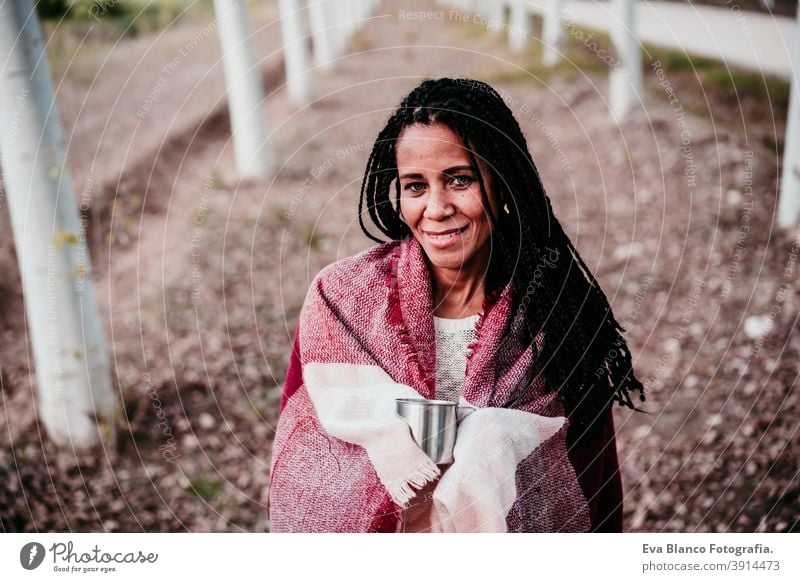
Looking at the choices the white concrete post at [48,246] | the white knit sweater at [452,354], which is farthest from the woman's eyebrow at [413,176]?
the white concrete post at [48,246]

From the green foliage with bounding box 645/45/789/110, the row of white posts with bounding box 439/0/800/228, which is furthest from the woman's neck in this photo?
the green foliage with bounding box 645/45/789/110

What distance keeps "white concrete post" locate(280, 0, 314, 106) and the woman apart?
2.11 meters

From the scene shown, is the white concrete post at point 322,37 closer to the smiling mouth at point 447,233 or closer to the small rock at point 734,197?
the small rock at point 734,197

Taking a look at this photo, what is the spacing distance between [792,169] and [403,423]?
78.0 inches

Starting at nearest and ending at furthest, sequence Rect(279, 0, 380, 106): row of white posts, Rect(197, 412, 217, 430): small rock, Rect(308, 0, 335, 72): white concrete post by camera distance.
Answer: Rect(197, 412, 217, 430): small rock < Rect(279, 0, 380, 106): row of white posts < Rect(308, 0, 335, 72): white concrete post

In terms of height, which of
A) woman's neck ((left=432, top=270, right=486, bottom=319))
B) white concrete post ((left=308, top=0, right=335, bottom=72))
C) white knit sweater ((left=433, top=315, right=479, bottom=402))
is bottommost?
white knit sweater ((left=433, top=315, right=479, bottom=402))

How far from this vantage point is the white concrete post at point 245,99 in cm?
293

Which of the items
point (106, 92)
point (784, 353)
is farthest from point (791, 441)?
point (106, 92)

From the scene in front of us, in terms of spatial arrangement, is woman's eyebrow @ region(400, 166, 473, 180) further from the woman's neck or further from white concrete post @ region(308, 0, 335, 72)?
white concrete post @ region(308, 0, 335, 72)

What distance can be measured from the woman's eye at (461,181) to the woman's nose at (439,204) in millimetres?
26

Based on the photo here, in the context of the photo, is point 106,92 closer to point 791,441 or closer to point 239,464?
point 239,464

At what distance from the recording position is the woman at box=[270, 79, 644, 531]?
1.37 m

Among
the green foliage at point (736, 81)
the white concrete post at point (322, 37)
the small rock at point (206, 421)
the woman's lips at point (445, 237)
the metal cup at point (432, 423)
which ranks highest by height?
the white concrete post at point (322, 37)

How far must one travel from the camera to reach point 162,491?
210 cm
